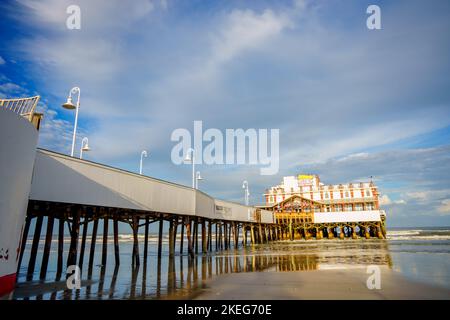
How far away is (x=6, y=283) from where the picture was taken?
9305mm

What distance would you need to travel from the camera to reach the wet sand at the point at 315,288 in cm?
947

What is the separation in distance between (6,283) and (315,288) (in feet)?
33.2

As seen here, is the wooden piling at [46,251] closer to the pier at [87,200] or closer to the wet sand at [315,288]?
the pier at [87,200]

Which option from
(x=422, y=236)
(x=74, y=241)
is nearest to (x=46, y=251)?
(x=74, y=241)

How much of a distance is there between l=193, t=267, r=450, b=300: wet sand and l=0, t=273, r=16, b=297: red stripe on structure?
5.86m

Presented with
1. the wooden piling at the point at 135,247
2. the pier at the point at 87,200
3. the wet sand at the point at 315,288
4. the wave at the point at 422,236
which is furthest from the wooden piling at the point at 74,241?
the wave at the point at 422,236

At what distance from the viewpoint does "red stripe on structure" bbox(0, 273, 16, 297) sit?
29.4 feet

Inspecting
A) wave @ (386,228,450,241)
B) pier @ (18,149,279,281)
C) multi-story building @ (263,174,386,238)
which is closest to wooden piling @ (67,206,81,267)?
pier @ (18,149,279,281)

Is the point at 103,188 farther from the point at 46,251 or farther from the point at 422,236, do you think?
the point at 422,236

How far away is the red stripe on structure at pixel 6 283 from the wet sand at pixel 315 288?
5861 millimetres

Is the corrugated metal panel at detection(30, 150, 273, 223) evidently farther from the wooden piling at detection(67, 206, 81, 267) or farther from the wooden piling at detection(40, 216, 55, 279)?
the wooden piling at detection(40, 216, 55, 279)
